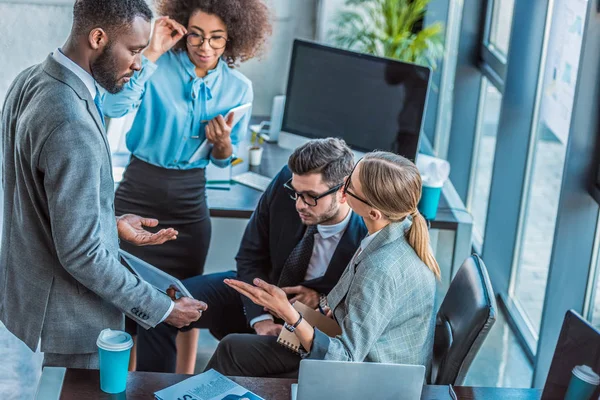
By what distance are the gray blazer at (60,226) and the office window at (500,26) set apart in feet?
10.6

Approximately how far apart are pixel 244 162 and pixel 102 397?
2.00m

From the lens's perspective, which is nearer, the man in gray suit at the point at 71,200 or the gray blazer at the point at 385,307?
the man in gray suit at the point at 71,200

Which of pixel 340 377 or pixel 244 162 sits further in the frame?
pixel 244 162

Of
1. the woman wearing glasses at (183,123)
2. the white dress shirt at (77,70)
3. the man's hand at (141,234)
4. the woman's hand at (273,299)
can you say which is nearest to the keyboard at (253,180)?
the woman wearing glasses at (183,123)

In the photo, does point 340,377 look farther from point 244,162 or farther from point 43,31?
point 43,31

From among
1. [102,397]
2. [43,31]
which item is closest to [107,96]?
[102,397]

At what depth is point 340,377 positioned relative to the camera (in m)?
2.00

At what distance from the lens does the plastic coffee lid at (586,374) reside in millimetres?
1910

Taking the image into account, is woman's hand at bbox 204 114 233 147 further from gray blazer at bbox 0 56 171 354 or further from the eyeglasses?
gray blazer at bbox 0 56 171 354

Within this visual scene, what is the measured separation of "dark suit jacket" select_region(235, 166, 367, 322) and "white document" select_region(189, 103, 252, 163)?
0.36m

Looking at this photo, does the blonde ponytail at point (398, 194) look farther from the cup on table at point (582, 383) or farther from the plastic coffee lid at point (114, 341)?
the plastic coffee lid at point (114, 341)

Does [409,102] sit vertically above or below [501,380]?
above

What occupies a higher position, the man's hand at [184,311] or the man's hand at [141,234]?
the man's hand at [141,234]

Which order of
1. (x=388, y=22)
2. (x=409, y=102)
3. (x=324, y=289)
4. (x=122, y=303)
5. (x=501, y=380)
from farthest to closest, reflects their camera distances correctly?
(x=388, y=22) < (x=501, y=380) < (x=409, y=102) < (x=324, y=289) < (x=122, y=303)
